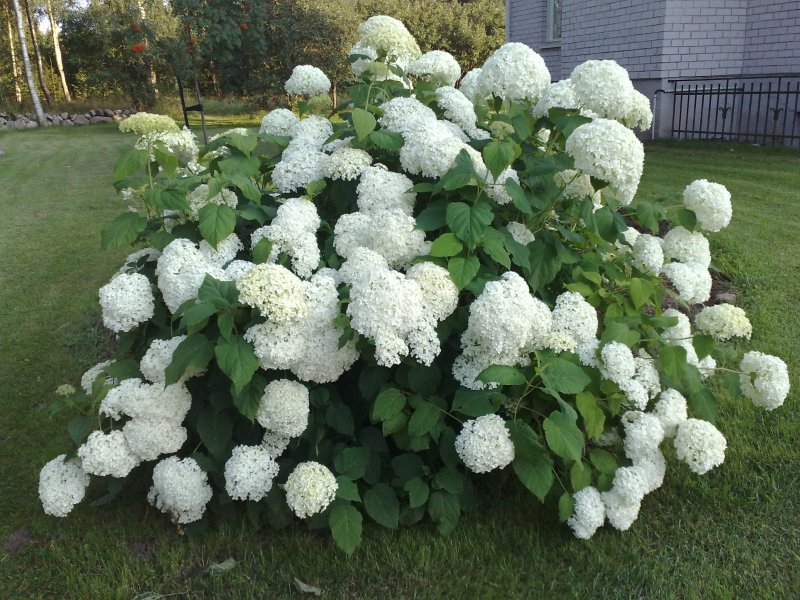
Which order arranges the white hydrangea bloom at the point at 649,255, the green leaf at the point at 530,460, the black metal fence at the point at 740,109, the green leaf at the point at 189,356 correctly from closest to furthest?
the green leaf at the point at 189,356
the green leaf at the point at 530,460
the white hydrangea bloom at the point at 649,255
the black metal fence at the point at 740,109

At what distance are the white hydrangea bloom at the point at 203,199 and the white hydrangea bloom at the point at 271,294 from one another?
73 cm

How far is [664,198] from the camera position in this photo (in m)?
3.04

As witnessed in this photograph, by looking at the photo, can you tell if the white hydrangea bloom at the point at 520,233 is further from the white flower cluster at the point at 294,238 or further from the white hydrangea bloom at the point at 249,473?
the white hydrangea bloom at the point at 249,473

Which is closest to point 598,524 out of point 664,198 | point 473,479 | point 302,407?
point 473,479

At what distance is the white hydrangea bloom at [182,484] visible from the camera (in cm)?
266

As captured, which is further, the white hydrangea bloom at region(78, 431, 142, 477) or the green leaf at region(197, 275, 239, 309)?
the white hydrangea bloom at region(78, 431, 142, 477)

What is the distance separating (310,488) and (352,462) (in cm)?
29

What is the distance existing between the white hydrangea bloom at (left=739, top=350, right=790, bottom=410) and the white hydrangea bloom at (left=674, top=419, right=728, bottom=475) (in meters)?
0.30

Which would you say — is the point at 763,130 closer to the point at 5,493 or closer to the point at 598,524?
the point at 598,524

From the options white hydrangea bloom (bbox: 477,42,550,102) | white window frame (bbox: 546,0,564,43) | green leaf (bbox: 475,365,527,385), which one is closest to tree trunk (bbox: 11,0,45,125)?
white window frame (bbox: 546,0,564,43)

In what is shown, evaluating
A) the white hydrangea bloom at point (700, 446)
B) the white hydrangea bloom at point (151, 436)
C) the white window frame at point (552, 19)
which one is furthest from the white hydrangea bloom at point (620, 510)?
the white window frame at point (552, 19)

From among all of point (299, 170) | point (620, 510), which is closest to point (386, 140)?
point (299, 170)

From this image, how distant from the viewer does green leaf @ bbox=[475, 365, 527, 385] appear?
245 centimetres

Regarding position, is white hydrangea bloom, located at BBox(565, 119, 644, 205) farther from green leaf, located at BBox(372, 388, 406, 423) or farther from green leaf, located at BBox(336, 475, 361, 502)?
green leaf, located at BBox(336, 475, 361, 502)
